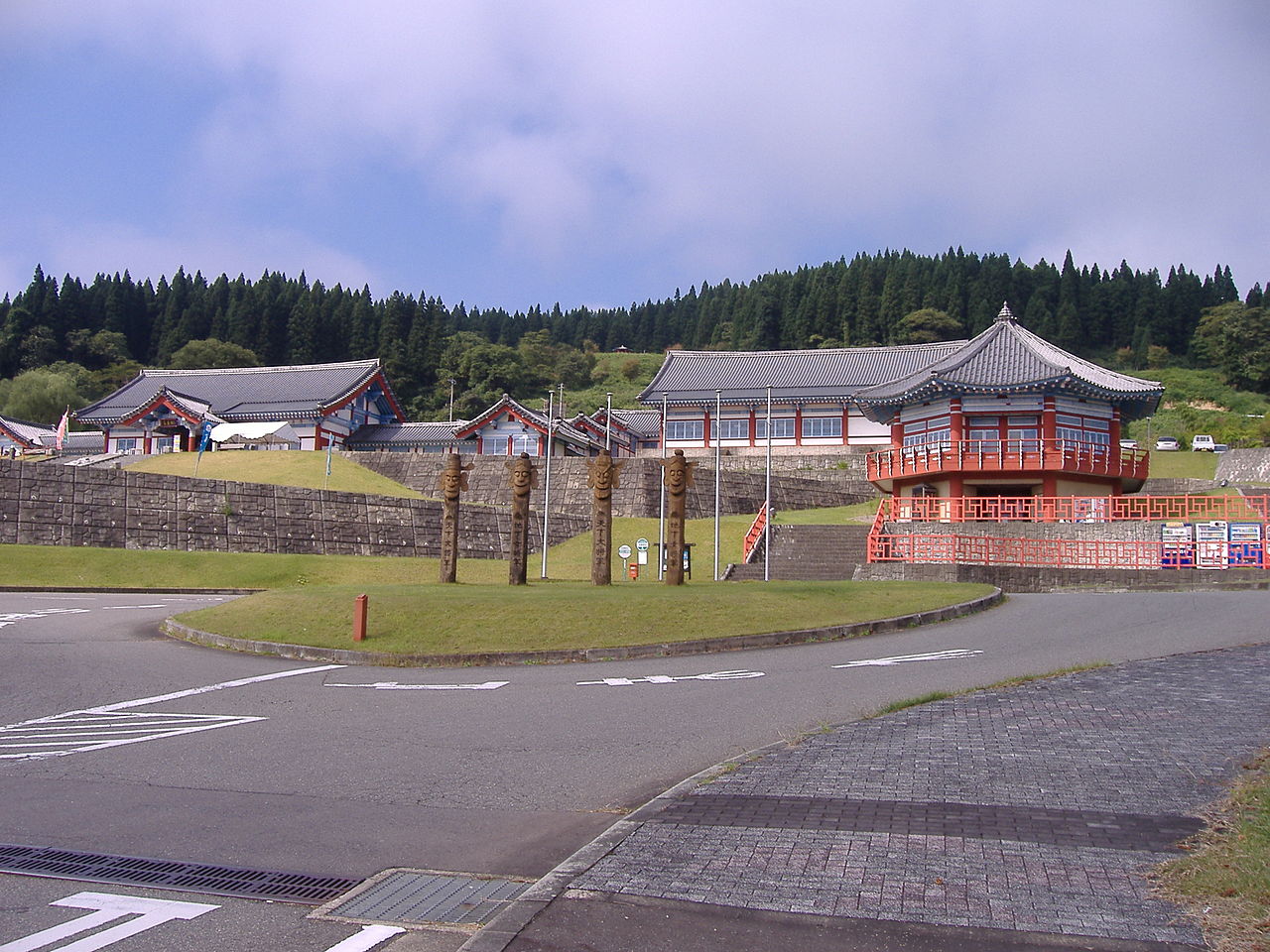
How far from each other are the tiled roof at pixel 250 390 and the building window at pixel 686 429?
61.3 feet

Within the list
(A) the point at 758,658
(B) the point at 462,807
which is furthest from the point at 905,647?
(B) the point at 462,807

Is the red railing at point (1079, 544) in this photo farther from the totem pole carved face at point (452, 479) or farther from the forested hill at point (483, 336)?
the forested hill at point (483, 336)

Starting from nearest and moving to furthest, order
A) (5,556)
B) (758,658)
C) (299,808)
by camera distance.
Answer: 1. (299,808)
2. (758,658)
3. (5,556)

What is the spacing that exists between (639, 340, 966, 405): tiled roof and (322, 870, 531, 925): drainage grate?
1985 inches

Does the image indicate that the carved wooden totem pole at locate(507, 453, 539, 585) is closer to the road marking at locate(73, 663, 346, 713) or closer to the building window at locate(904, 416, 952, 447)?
the road marking at locate(73, 663, 346, 713)

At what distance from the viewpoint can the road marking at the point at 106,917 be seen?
4098 mm

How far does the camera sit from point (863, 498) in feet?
148

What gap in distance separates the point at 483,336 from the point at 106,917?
101 meters

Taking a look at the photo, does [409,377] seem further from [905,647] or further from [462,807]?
[462,807]

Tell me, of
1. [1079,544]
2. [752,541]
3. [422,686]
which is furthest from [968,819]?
[752,541]

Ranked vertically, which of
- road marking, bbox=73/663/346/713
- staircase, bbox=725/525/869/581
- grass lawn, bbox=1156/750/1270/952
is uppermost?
staircase, bbox=725/525/869/581

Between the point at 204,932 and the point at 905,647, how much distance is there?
11.5m

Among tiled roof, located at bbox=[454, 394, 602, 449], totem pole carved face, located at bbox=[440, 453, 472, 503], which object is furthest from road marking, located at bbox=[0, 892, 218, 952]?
tiled roof, located at bbox=[454, 394, 602, 449]

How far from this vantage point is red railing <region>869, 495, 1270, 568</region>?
24938mm
